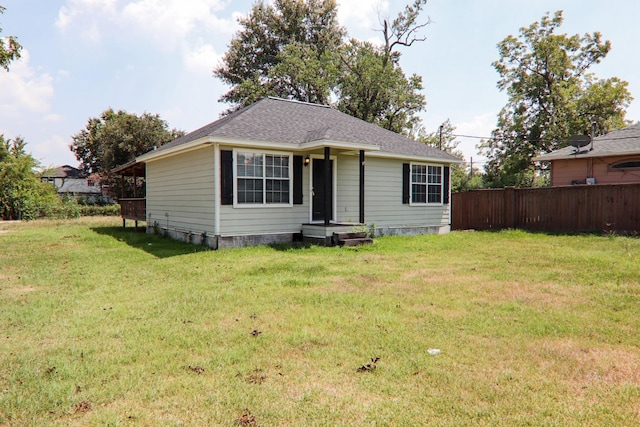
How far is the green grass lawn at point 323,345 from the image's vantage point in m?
2.62

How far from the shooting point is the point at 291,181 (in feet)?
36.4

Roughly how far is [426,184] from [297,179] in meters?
5.14

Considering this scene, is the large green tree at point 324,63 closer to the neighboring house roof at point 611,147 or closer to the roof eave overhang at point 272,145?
the neighboring house roof at point 611,147

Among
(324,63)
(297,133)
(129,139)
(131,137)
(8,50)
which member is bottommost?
(297,133)

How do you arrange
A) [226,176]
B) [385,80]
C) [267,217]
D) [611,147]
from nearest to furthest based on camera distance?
1. [226,176]
2. [267,217]
3. [611,147]
4. [385,80]

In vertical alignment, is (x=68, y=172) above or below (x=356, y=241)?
above

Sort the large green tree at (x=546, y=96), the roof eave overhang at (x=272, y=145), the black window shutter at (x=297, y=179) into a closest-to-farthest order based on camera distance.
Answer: the roof eave overhang at (x=272, y=145), the black window shutter at (x=297, y=179), the large green tree at (x=546, y=96)

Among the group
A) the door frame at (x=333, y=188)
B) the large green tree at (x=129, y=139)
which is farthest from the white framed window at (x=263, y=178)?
the large green tree at (x=129, y=139)

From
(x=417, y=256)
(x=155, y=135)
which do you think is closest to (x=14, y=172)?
(x=155, y=135)

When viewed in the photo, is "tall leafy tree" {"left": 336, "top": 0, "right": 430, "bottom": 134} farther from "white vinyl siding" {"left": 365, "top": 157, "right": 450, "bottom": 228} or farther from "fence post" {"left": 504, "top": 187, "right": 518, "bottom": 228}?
"white vinyl siding" {"left": 365, "top": 157, "right": 450, "bottom": 228}

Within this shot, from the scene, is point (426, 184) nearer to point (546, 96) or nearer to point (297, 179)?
point (297, 179)

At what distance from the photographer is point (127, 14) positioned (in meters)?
11.5

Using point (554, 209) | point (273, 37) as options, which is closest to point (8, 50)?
point (554, 209)

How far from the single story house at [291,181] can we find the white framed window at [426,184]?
0.11 ft
